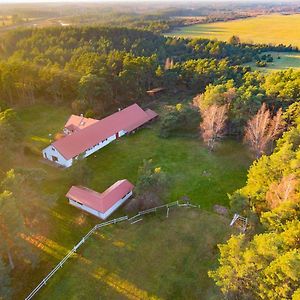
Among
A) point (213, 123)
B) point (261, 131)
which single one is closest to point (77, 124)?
point (213, 123)

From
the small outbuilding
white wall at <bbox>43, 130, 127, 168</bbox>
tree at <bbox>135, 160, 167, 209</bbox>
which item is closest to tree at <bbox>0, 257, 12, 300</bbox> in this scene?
the small outbuilding

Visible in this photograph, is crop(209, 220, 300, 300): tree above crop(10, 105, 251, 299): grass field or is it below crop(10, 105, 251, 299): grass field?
above

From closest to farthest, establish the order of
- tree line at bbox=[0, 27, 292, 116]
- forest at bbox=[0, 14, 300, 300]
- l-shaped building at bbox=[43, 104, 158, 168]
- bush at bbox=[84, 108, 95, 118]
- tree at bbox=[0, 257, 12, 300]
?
forest at bbox=[0, 14, 300, 300] → tree at bbox=[0, 257, 12, 300] → l-shaped building at bbox=[43, 104, 158, 168] → bush at bbox=[84, 108, 95, 118] → tree line at bbox=[0, 27, 292, 116]

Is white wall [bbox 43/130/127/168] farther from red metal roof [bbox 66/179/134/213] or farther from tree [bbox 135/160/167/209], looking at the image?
tree [bbox 135/160/167/209]

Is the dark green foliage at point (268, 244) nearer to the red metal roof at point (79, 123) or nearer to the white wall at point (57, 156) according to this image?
the white wall at point (57, 156)

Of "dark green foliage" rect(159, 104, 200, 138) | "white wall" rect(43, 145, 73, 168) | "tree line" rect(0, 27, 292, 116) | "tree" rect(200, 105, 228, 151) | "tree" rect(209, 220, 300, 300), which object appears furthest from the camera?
"tree line" rect(0, 27, 292, 116)

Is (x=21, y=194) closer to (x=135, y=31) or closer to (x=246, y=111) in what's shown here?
(x=246, y=111)
